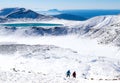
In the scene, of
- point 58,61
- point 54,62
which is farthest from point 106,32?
point 54,62

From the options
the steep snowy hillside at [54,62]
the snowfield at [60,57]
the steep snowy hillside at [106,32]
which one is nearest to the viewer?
the snowfield at [60,57]

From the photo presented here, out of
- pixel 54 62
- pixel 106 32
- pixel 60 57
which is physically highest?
pixel 106 32

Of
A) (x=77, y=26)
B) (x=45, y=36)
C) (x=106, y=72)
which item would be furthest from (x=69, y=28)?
(x=106, y=72)

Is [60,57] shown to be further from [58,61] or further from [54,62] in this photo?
[54,62]

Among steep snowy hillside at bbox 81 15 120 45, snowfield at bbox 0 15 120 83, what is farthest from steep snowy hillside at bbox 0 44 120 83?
steep snowy hillside at bbox 81 15 120 45

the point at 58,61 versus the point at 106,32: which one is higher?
the point at 106,32

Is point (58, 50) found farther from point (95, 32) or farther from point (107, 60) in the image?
point (95, 32)

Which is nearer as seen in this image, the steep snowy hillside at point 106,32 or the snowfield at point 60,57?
the snowfield at point 60,57

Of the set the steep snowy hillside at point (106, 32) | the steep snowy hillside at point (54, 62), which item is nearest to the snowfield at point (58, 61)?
the steep snowy hillside at point (54, 62)

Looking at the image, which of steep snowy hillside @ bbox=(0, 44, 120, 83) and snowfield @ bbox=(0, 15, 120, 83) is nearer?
snowfield @ bbox=(0, 15, 120, 83)

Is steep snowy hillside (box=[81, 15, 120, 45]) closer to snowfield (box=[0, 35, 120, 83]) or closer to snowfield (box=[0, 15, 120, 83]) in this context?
snowfield (box=[0, 15, 120, 83])

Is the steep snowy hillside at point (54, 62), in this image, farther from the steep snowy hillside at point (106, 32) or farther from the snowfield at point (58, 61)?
the steep snowy hillside at point (106, 32)
